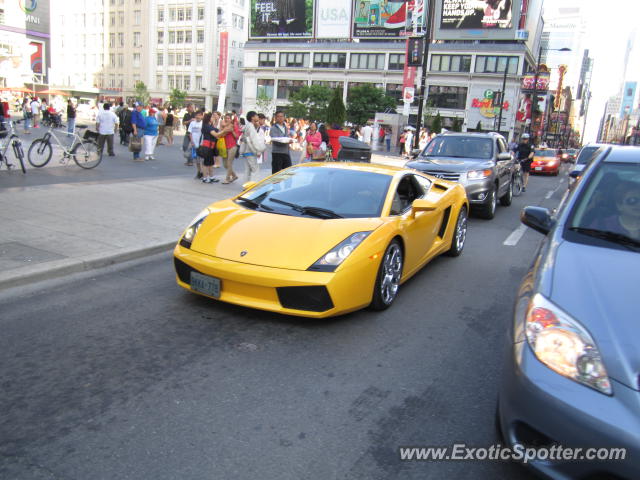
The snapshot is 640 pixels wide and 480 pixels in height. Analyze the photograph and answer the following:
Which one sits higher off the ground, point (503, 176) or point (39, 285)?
point (503, 176)

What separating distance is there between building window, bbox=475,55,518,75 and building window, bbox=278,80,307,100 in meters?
29.2

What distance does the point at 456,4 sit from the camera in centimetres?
7469

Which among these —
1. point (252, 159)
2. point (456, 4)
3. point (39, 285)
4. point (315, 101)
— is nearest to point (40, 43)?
point (315, 101)

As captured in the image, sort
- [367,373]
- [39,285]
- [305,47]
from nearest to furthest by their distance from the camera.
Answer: [367,373] < [39,285] < [305,47]

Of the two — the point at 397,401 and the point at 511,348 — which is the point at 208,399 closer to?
the point at 397,401

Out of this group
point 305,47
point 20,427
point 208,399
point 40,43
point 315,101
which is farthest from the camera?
Result: point 40,43

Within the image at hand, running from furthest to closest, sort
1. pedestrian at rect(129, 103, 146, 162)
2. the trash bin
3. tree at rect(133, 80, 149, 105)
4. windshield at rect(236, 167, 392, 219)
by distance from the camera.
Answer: tree at rect(133, 80, 149, 105) → pedestrian at rect(129, 103, 146, 162) → the trash bin → windshield at rect(236, 167, 392, 219)

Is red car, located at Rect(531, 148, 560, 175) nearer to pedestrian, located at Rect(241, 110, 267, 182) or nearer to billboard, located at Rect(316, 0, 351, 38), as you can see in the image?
pedestrian, located at Rect(241, 110, 267, 182)

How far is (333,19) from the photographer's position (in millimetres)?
83125

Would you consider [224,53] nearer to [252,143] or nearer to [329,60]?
[252,143]

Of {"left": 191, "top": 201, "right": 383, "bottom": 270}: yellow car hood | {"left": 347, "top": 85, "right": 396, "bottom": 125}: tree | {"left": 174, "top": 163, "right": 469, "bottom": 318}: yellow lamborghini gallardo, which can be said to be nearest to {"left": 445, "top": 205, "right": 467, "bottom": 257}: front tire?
{"left": 174, "top": 163, "right": 469, "bottom": 318}: yellow lamborghini gallardo

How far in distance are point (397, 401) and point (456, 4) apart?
81797 millimetres

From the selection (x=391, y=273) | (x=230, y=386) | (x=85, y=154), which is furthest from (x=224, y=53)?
(x=230, y=386)

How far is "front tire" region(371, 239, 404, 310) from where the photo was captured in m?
4.76
